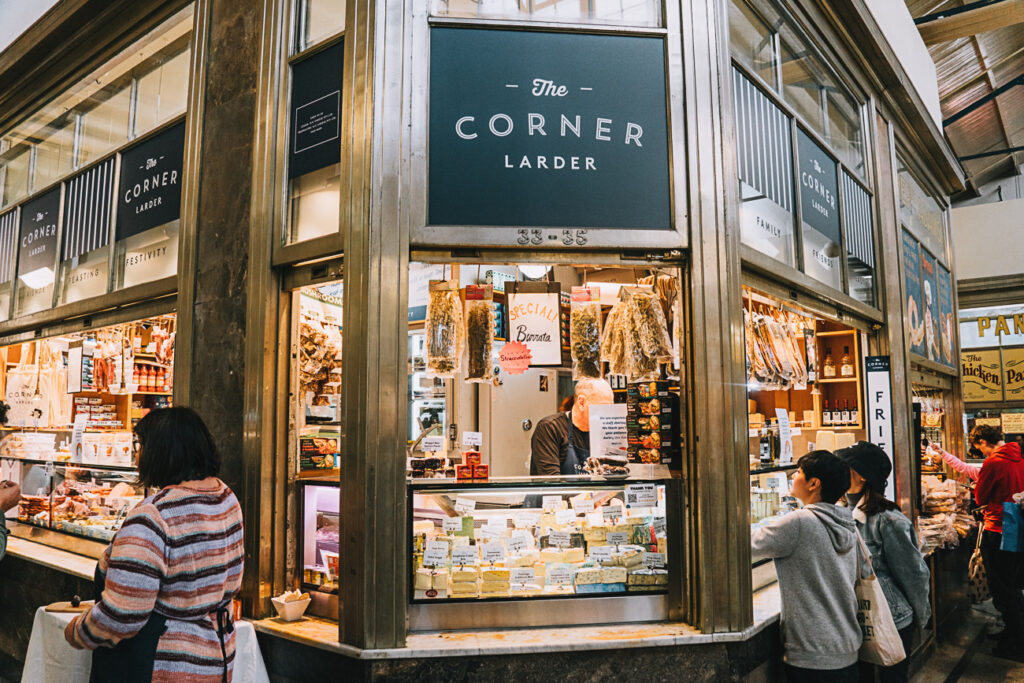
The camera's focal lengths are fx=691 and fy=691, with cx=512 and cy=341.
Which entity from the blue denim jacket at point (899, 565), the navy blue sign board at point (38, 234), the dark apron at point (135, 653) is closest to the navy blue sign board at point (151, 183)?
the navy blue sign board at point (38, 234)

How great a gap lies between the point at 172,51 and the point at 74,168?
1627mm

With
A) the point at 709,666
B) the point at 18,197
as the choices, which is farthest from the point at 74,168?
the point at 709,666

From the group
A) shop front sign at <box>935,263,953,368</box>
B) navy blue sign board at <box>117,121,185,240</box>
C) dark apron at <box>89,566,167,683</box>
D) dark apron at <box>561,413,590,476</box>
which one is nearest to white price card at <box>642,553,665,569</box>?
dark apron at <box>561,413,590,476</box>

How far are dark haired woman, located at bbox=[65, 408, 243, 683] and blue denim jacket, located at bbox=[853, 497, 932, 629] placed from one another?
118 inches

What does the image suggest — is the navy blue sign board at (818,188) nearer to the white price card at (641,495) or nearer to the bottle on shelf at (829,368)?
the bottle on shelf at (829,368)

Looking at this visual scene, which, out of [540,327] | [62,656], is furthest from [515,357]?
[62,656]

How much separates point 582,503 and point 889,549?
154 cm

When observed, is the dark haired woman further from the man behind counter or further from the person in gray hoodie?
the man behind counter

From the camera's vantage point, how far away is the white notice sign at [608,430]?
12.1ft

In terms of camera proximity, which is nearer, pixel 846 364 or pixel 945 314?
pixel 846 364

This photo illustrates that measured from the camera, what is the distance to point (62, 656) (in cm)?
292

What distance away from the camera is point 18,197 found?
630 centimetres

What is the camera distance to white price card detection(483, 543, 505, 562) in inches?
130

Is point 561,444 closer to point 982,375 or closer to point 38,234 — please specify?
point 38,234
